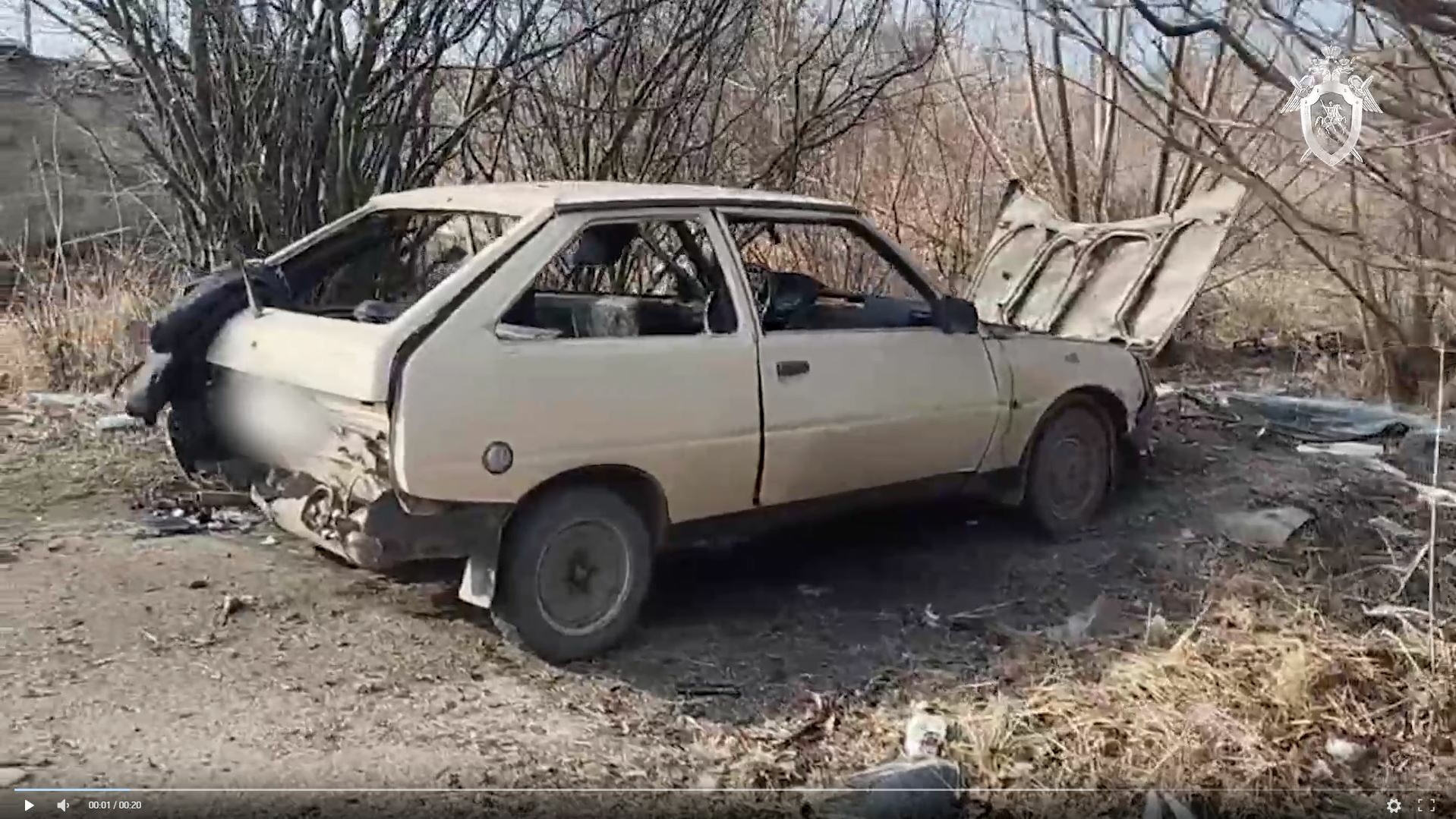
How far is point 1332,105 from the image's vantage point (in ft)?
15.2

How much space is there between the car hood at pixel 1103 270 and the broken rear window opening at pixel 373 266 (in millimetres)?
3003

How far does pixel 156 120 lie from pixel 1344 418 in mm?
7191

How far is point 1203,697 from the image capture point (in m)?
4.17

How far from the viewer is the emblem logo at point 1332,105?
14.5ft

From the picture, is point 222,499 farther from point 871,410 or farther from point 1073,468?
point 1073,468

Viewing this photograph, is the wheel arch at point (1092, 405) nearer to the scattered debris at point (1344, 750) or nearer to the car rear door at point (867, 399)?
the car rear door at point (867, 399)

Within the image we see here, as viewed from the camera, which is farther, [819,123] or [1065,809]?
[819,123]

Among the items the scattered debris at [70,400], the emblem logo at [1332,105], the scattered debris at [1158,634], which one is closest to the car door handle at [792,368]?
the scattered debris at [1158,634]

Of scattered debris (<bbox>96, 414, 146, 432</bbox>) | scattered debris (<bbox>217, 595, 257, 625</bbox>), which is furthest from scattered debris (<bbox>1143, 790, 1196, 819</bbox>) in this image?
scattered debris (<bbox>96, 414, 146, 432</bbox>)

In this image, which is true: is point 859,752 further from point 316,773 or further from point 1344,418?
point 1344,418

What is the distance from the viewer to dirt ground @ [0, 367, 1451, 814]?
3877mm

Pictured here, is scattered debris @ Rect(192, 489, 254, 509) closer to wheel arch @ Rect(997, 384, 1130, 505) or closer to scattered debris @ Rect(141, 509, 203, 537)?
scattered debris @ Rect(141, 509, 203, 537)

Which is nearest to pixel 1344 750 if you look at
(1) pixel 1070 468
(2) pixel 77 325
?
(1) pixel 1070 468

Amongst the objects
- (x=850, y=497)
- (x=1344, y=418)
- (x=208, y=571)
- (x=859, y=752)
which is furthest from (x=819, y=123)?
(x=859, y=752)
